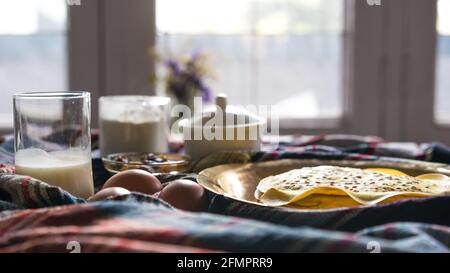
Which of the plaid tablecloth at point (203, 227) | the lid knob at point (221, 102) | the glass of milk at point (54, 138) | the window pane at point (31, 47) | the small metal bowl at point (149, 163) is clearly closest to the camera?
the plaid tablecloth at point (203, 227)

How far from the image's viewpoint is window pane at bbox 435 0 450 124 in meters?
1.95

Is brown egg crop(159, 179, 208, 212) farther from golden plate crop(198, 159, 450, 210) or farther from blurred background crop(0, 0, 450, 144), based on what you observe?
blurred background crop(0, 0, 450, 144)

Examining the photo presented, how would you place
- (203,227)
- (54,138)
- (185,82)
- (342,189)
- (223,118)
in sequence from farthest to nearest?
(185,82) → (223,118) → (54,138) → (342,189) → (203,227)

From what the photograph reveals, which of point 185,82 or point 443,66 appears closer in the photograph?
point 185,82

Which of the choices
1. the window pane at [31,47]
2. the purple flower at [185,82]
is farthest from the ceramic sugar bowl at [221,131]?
the window pane at [31,47]

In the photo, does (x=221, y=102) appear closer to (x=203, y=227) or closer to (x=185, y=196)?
(x=185, y=196)

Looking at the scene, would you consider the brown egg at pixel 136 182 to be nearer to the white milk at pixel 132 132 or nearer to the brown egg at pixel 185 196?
the brown egg at pixel 185 196

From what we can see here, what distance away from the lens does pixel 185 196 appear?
2.40ft

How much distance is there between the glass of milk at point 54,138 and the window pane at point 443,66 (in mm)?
1385

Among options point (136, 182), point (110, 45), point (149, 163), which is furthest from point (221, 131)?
point (110, 45)

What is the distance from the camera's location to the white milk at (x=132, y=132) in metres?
1.09

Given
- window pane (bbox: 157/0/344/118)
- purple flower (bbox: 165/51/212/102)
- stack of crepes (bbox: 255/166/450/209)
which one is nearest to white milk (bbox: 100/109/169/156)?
stack of crepes (bbox: 255/166/450/209)

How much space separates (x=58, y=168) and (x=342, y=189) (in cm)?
33

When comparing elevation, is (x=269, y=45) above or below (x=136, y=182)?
above
